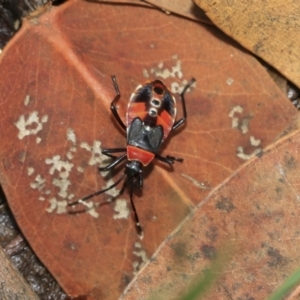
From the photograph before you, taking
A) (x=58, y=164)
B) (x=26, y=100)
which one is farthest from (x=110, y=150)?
(x=26, y=100)

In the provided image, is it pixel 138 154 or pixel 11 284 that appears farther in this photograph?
pixel 138 154

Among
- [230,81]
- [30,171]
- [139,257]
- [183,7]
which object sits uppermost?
[183,7]

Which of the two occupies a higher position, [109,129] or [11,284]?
[109,129]

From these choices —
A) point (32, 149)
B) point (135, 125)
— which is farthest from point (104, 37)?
point (32, 149)

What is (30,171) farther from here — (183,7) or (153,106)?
(183,7)

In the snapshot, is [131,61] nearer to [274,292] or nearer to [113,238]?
[113,238]

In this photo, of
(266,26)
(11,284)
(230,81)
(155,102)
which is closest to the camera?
(11,284)

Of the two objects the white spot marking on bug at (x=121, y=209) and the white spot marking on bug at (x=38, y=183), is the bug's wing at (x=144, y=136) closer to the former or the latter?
the white spot marking on bug at (x=121, y=209)
